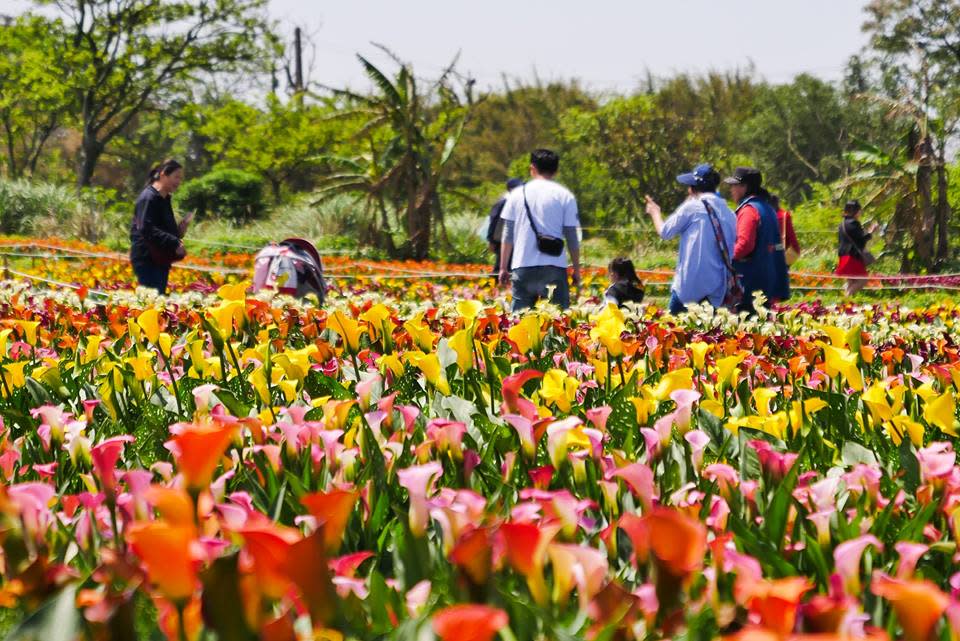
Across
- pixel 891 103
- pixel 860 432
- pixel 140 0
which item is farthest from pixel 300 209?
pixel 860 432

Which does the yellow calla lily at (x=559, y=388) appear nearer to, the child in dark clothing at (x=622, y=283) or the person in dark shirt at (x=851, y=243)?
the child in dark clothing at (x=622, y=283)

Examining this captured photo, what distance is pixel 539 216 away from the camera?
649 centimetres

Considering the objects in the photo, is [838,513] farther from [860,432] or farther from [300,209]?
[300,209]

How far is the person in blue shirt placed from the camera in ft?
21.6

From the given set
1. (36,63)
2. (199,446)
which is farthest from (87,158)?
(199,446)

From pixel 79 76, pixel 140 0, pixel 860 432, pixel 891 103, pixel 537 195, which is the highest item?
pixel 140 0

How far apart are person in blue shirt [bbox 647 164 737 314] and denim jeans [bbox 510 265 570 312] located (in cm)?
73

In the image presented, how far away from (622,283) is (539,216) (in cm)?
135

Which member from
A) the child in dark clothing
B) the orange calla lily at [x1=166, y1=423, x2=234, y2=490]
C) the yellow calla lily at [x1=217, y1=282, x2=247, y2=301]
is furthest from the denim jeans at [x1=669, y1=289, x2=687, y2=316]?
the orange calla lily at [x1=166, y1=423, x2=234, y2=490]

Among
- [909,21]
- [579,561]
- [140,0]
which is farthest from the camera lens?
[909,21]

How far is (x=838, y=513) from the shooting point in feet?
5.48

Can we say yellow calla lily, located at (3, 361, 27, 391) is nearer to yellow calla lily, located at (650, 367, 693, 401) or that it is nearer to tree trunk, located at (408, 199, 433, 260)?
yellow calla lily, located at (650, 367, 693, 401)

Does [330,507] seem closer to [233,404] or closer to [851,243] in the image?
[233,404]

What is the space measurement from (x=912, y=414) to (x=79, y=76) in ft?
100
